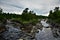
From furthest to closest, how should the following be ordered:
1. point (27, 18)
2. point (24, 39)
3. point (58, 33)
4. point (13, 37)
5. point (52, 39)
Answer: point (27, 18)
point (58, 33)
point (52, 39)
point (13, 37)
point (24, 39)

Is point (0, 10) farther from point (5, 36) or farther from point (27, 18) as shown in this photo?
point (5, 36)

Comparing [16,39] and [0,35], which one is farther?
[0,35]

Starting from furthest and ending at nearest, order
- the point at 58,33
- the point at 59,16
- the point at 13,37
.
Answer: the point at 59,16
the point at 58,33
the point at 13,37

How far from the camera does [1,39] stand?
182 feet

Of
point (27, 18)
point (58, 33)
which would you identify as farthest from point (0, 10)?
point (58, 33)

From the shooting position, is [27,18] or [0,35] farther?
[27,18]

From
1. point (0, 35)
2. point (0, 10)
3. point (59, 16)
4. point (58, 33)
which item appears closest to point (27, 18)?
point (59, 16)

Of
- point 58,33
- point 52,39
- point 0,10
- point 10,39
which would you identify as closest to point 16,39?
point 10,39

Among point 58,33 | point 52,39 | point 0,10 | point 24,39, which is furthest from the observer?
point 0,10

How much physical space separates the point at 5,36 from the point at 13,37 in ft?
9.61

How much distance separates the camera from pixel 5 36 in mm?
59594

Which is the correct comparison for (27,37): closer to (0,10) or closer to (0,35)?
(0,35)

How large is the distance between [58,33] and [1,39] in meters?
26.0

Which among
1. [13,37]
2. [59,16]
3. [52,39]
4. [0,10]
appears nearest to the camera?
[13,37]
